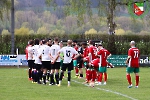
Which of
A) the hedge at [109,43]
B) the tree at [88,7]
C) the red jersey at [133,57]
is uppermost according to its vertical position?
the tree at [88,7]

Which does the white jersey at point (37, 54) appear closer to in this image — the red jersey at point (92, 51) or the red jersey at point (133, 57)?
the red jersey at point (92, 51)

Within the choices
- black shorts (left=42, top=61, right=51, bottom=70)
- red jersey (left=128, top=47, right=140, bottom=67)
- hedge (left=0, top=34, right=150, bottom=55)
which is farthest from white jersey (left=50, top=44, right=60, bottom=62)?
hedge (left=0, top=34, right=150, bottom=55)

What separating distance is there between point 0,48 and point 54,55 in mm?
27261

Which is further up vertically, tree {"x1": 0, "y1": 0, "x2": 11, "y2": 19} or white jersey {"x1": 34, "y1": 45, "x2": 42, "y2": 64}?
tree {"x1": 0, "y1": 0, "x2": 11, "y2": 19}

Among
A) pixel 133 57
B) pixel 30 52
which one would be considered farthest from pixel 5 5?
pixel 133 57

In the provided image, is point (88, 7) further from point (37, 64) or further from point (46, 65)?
point (46, 65)

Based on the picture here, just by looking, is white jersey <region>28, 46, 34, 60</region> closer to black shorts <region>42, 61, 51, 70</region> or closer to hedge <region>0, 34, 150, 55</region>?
black shorts <region>42, 61, 51, 70</region>

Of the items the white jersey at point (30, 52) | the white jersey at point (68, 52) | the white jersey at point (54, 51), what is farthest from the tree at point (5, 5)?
the white jersey at point (68, 52)

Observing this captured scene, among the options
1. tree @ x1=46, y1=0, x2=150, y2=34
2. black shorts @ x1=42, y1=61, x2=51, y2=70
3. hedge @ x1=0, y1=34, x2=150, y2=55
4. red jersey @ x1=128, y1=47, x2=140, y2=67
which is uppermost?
tree @ x1=46, y1=0, x2=150, y2=34

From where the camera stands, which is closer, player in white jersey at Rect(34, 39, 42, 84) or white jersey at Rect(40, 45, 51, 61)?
white jersey at Rect(40, 45, 51, 61)

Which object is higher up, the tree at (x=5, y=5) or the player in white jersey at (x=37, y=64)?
the tree at (x=5, y=5)

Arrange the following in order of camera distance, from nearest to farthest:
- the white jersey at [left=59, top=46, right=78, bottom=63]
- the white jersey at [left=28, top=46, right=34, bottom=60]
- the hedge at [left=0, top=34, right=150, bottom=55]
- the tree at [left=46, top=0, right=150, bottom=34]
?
1. the white jersey at [left=59, top=46, right=78, bottom=63]
2. the white jersey at [left=28, top=46, right=34, bottom=60]
3. the tree at [left=46, top=0, right=150, bottom=34]
4. the hedge at [left=0, top=34, right=150, bottom=55]

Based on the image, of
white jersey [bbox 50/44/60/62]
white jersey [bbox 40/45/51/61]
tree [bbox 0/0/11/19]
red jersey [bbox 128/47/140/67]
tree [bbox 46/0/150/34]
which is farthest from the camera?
tree [bbox 0/0/11/19]

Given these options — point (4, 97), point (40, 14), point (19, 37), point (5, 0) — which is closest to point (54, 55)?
point (4, 97)
